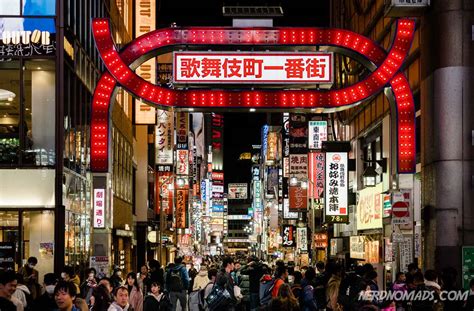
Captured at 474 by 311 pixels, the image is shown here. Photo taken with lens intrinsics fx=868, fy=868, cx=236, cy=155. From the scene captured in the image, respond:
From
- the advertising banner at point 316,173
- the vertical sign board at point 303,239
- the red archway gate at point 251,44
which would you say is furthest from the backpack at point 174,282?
the vertical sign board at point 303,239

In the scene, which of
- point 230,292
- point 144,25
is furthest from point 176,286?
point 144,25

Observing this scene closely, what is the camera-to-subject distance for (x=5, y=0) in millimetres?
27297

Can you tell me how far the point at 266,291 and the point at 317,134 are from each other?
932 inches

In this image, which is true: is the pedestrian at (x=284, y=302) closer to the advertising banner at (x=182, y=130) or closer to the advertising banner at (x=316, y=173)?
the advertising banner at (x=316, y=173)

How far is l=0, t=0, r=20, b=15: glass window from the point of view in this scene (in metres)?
27.3

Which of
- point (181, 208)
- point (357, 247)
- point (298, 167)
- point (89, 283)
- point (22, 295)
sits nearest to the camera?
point (22, 295)

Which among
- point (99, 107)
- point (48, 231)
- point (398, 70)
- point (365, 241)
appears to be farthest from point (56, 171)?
point (365, 241)

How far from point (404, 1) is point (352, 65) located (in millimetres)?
15828

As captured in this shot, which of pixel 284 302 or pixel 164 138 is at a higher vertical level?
pixel 164 138

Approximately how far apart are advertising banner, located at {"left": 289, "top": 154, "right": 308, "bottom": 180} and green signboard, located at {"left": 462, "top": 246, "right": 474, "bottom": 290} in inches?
1030

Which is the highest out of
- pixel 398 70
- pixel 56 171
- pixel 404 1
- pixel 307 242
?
pixel 404 1

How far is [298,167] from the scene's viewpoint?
1930 inches

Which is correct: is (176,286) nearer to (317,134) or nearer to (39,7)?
(39,7)

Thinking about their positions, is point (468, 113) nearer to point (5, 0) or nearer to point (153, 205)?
point (5, 0)
